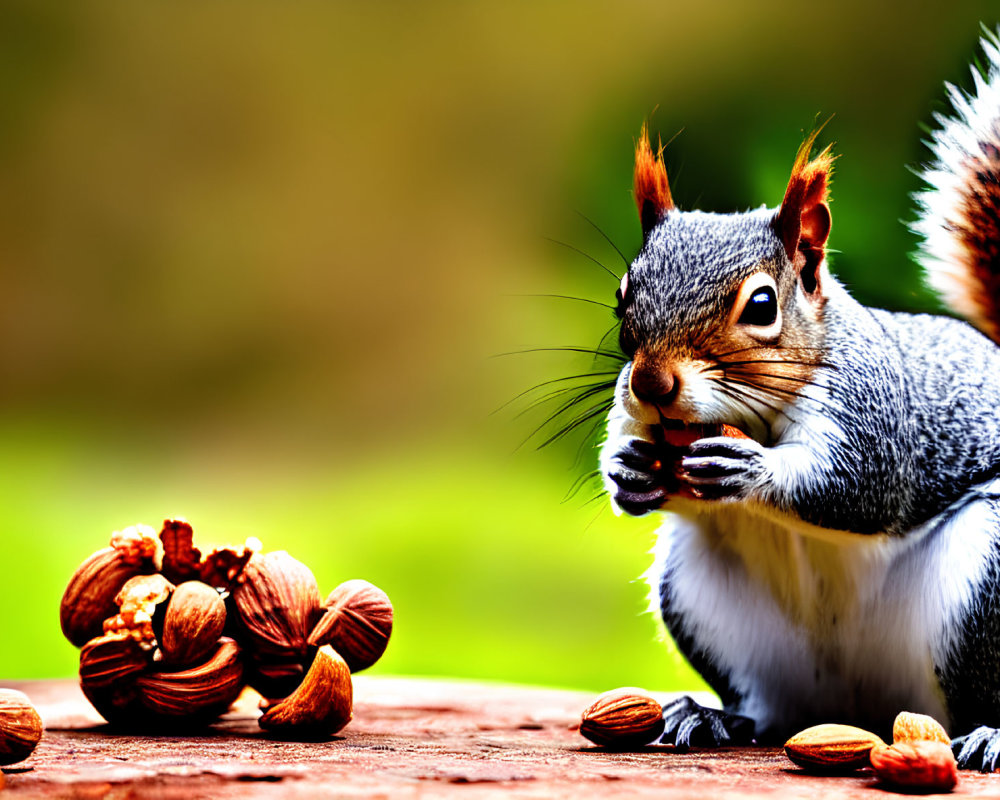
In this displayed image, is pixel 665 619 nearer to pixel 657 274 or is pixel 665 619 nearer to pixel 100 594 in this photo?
pixel 657 274

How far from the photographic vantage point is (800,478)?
1103 mm

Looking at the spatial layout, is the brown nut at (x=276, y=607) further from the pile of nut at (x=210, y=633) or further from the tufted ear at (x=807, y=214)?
the tufted ear at (x=807, y=214)

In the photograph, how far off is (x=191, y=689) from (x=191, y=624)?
0.20ft

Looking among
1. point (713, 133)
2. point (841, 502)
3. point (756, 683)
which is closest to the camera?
point (841, 502)

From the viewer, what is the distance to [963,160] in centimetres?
137

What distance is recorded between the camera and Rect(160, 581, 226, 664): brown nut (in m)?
1.12

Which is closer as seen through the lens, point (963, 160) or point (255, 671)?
point (255, 671)

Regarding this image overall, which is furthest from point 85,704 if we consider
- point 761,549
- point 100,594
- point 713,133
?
point 713,133

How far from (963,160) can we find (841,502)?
0.49 metres

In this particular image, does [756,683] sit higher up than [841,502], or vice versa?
[841,502]

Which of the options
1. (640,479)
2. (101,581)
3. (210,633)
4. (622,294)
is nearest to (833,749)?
(640,479)

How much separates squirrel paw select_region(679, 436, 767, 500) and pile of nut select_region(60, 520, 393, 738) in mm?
351

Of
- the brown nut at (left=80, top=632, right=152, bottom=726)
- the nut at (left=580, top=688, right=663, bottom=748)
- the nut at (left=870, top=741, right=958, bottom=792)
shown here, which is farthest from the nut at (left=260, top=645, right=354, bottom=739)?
the nut at (left=870, top=741, right=958, bottom=792)

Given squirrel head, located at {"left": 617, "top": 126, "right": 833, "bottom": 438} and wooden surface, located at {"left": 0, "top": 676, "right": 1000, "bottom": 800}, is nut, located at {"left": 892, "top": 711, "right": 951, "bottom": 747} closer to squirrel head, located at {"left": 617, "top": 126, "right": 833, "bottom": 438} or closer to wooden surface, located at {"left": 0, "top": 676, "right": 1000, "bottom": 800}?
wooden surface, located at {"left": 0, "top": 676, "right": 1000, "bottom": 800}
